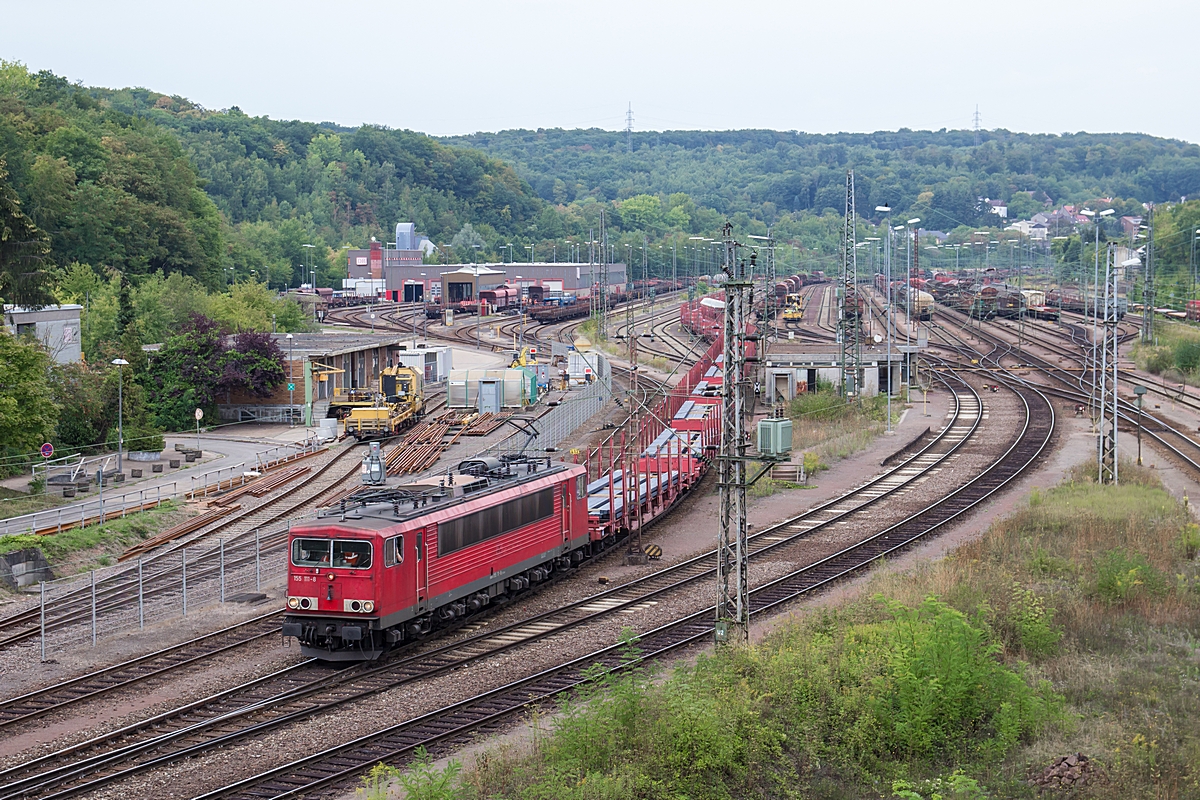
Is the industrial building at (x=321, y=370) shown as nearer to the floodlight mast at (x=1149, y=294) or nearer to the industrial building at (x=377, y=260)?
the floodlight mast at (x=1149, y=294)

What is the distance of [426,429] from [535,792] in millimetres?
42173

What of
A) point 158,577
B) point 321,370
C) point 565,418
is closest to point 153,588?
point 158,577

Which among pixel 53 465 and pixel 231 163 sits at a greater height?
pixel 231 163

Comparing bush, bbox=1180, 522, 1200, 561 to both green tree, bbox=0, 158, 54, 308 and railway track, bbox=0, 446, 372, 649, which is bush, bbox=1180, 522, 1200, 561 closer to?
railway track, bbox=0, 446, 372, 649

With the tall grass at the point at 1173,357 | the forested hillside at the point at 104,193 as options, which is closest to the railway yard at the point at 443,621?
the tall grass at the point at 1173,357

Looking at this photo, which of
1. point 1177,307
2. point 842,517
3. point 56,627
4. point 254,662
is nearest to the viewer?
point 254,662

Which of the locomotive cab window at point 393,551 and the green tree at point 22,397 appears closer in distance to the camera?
the locomotive cab window at point 393,551

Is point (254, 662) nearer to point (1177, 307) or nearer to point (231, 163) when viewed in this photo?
point (1177, 307)

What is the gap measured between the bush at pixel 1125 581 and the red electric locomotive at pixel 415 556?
11615mm

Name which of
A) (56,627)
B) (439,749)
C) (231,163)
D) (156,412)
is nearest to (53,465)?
(156,412)

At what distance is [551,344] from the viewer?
93562 millimetres

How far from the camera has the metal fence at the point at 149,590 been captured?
24922 mm

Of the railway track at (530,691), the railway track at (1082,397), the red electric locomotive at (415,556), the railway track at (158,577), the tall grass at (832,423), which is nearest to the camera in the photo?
the railway track at (530,691)

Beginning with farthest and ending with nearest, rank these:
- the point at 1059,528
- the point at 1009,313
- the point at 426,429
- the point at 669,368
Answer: the point at 1009,313 → the point at 669,368 → the point at 426,429 → the point at 1059,528
